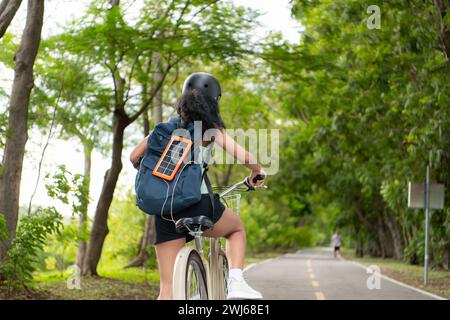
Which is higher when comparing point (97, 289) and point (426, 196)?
point (426, 196)

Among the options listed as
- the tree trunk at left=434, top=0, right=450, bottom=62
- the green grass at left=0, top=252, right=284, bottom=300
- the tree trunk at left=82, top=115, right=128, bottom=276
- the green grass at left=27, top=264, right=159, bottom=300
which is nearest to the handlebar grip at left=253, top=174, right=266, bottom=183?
the green grass at left=0, top=252, right=284, bottom=300

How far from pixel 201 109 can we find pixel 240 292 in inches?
37.9

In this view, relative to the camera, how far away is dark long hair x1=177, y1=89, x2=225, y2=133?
366 centimetres

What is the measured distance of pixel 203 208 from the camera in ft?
11.9

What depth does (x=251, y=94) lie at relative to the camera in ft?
82.5

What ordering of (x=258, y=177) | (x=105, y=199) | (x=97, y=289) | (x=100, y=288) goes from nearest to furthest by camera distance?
(x=258, y=177)
(x=97, y=289)
(x=100, y=288)
(x=105, y=199)

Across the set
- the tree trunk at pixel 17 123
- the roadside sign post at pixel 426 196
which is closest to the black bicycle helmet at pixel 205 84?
the tree trunk at pixel 17 123

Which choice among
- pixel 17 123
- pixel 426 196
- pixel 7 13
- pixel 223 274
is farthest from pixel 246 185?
pixel 426 196

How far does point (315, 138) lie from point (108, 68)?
835 cm

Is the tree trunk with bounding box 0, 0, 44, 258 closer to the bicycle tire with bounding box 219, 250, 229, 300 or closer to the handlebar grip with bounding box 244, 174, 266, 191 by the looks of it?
the bicycle tire with bounding box 219, 250, 229, 300

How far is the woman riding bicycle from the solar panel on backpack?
15 cm

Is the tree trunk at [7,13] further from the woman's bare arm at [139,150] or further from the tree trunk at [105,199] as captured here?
the tree trunk at [105,199]

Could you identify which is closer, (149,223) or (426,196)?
(426,196)

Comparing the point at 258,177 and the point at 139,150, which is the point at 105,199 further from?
the point at 139,150
